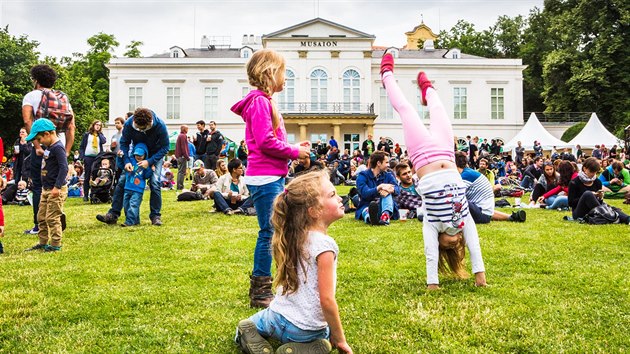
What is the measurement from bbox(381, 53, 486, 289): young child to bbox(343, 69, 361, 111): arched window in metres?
40.1

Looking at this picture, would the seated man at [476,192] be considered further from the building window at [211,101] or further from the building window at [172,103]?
the building window at [172,103]

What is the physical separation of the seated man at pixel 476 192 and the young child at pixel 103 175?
788 cm

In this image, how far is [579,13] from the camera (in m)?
43.9

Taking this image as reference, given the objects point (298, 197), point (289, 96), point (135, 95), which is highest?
point (135, 95)

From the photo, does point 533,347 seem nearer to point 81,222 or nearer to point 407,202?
point 407,202

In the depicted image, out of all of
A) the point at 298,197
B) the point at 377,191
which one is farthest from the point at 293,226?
the point at 377,191

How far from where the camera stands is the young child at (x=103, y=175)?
39.6ft

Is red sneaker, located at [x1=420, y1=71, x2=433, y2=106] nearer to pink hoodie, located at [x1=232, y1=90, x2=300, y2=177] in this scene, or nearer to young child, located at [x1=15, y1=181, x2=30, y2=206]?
pink hoodie, located at [x1=232, y1=90, x2=300, y2=177]

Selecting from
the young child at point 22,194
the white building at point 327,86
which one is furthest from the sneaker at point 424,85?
the white building at point 327,86

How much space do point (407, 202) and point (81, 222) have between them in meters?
5.83

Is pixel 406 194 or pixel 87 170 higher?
pixel 87 170

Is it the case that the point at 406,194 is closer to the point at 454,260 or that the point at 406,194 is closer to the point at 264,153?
the point at 454,260

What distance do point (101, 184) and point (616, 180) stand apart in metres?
13.3

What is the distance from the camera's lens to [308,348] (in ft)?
9.55
